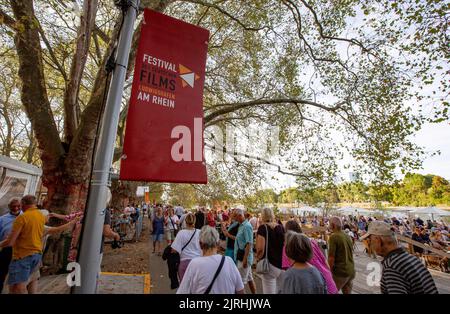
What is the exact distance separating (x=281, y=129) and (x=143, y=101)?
943 cm

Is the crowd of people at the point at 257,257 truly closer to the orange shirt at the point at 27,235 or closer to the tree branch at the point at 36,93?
the orange shirt at the point at 27,235

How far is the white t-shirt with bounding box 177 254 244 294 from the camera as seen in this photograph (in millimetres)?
2461

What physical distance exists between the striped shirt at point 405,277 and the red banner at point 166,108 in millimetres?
2391

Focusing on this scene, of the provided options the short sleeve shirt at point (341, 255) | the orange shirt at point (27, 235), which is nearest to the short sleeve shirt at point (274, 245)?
the short sleeve shirt at point (341, 255)

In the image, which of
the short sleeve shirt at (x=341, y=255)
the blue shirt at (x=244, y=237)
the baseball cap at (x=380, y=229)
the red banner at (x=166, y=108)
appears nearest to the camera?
the red banner at (x=166, y=108)

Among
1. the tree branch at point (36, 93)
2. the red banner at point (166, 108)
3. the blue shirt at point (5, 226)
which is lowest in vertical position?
the blue shirt at point (5, 226)

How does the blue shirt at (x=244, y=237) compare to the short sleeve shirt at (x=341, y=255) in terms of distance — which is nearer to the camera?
the short sleeve shirt at (x=341, y=255)

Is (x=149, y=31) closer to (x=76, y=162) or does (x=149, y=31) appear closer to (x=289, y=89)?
(x=76, y=162)

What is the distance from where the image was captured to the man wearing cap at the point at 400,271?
244 cm

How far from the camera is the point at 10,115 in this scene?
23266mm

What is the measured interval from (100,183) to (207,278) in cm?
153

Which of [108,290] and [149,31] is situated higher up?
[149,31]

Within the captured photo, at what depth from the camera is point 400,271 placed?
8.35ft
